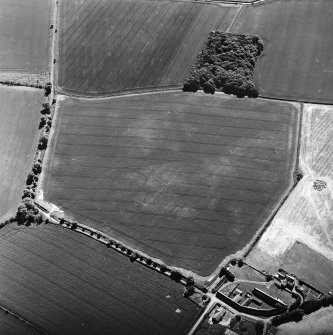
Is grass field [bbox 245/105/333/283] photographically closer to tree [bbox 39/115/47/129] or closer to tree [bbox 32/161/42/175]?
tree [bbox 32/161/42/175]

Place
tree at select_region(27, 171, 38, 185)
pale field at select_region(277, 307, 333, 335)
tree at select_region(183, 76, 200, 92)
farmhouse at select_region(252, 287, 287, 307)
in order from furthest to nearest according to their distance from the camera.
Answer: tree at select_region(183, 76, 200, 92) < tree at select_region(27, 171, 38, 185) < farmhouse at select_region(252, 287, 287, 307) < pale field at select_region(277, 307, 333, 335)

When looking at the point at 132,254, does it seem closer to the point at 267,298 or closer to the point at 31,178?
the point at 267,298

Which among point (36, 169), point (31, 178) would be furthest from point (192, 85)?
point (31, 178)

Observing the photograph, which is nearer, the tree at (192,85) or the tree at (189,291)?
the tree at (189,291)

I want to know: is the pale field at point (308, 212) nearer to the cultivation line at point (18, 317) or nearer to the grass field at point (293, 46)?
the grass field at point (293, 46)

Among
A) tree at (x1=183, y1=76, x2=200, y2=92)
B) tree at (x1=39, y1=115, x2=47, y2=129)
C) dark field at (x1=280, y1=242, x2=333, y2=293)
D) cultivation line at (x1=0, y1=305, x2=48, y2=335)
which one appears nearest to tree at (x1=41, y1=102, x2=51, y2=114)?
tree at (x1=39, y1=115, x2=47, y2=129)

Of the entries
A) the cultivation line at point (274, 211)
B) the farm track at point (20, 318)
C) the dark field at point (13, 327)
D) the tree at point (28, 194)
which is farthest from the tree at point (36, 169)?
the cultivation line at point (274, 211)
